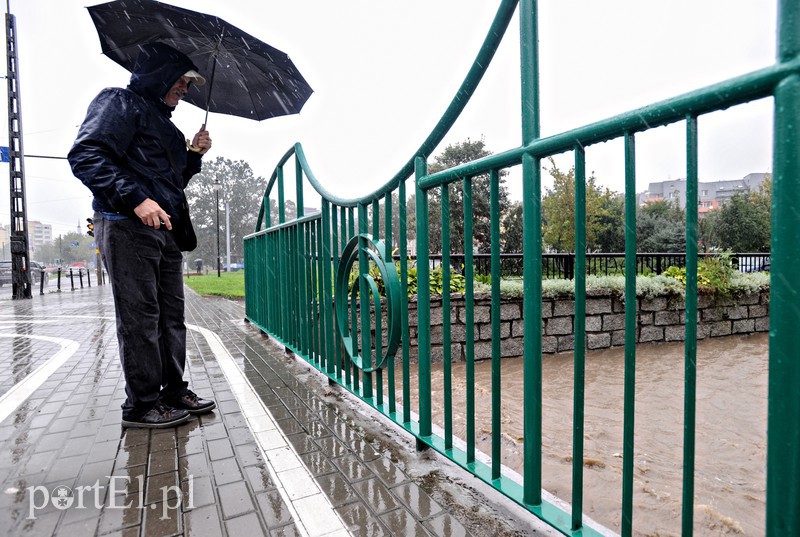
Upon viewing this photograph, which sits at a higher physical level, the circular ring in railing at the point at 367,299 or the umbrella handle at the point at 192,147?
the umbrella handle at the point at 192,147

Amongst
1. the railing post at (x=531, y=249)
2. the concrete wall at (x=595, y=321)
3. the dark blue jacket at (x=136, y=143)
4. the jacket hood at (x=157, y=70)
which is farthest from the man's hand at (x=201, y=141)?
the concrete wall at (x=595, y=321)

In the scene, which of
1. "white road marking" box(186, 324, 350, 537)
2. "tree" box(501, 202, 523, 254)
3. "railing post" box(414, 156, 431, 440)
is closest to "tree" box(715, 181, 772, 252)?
"railing post" box(414, 156, 431, 440)

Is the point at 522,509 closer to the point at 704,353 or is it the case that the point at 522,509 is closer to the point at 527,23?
the point at 527,23

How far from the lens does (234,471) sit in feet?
7.13

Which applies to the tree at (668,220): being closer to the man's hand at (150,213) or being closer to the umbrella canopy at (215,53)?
the man's hand at (150,213)

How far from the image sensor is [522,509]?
71.0 inches

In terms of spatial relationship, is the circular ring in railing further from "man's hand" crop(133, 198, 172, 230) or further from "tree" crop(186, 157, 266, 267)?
"tree" crop(186, 157, 266, 267)

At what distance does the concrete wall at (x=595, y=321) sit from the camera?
6.10 m

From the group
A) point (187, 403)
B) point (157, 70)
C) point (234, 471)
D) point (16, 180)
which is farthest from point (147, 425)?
point (16, 180)

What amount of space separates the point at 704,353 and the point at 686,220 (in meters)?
6.77

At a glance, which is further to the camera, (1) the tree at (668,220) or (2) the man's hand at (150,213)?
(2) the man's hand at (150,213)

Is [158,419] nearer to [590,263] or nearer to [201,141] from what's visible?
[201,141]

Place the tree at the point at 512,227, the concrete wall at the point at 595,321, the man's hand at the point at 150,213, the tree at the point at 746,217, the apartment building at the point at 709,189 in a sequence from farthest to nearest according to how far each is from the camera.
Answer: the tree at the point at 512,227 < the concrete wall at the point at 595,321 < the man's hand at the point at 150,213 < the tree at the point at 746,217 < the apartment building at the point at 709,189

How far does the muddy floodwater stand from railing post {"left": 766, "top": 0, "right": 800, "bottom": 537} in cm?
128
